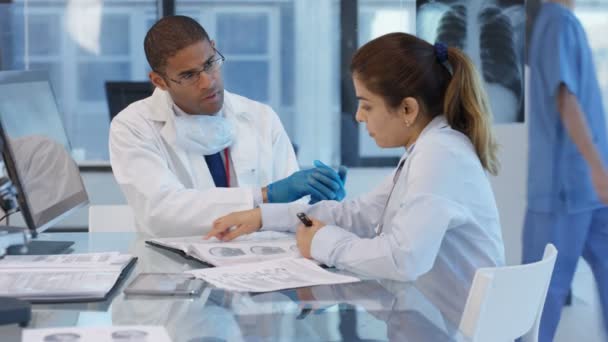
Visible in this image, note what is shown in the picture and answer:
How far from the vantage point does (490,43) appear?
394 centimetres

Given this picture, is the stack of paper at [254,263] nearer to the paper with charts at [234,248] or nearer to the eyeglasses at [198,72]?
the paper with charts at [234,248]

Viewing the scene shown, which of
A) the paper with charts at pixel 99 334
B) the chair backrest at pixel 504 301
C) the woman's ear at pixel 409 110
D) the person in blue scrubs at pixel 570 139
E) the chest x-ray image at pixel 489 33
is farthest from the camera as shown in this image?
the chest x-ray image at pixel 489 33

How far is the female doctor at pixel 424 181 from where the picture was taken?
1636 millimetres

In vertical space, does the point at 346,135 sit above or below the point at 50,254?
below

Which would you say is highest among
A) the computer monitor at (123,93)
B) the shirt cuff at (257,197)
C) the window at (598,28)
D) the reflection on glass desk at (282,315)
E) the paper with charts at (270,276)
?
the window at (598,28)

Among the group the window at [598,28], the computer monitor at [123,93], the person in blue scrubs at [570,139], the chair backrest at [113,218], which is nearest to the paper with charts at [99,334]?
the chair backrest at [113,218]

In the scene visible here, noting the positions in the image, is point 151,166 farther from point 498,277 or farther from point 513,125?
point 513,125

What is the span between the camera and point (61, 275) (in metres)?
1.58

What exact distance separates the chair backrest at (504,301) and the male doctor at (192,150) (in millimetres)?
→ 749

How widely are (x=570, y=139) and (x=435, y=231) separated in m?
1.64

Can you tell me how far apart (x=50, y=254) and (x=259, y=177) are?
29.7 inches

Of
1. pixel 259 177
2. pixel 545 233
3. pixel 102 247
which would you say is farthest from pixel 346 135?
pixel 102 247

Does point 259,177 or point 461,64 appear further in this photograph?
point 259,177

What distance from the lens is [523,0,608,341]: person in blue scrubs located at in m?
2.94
